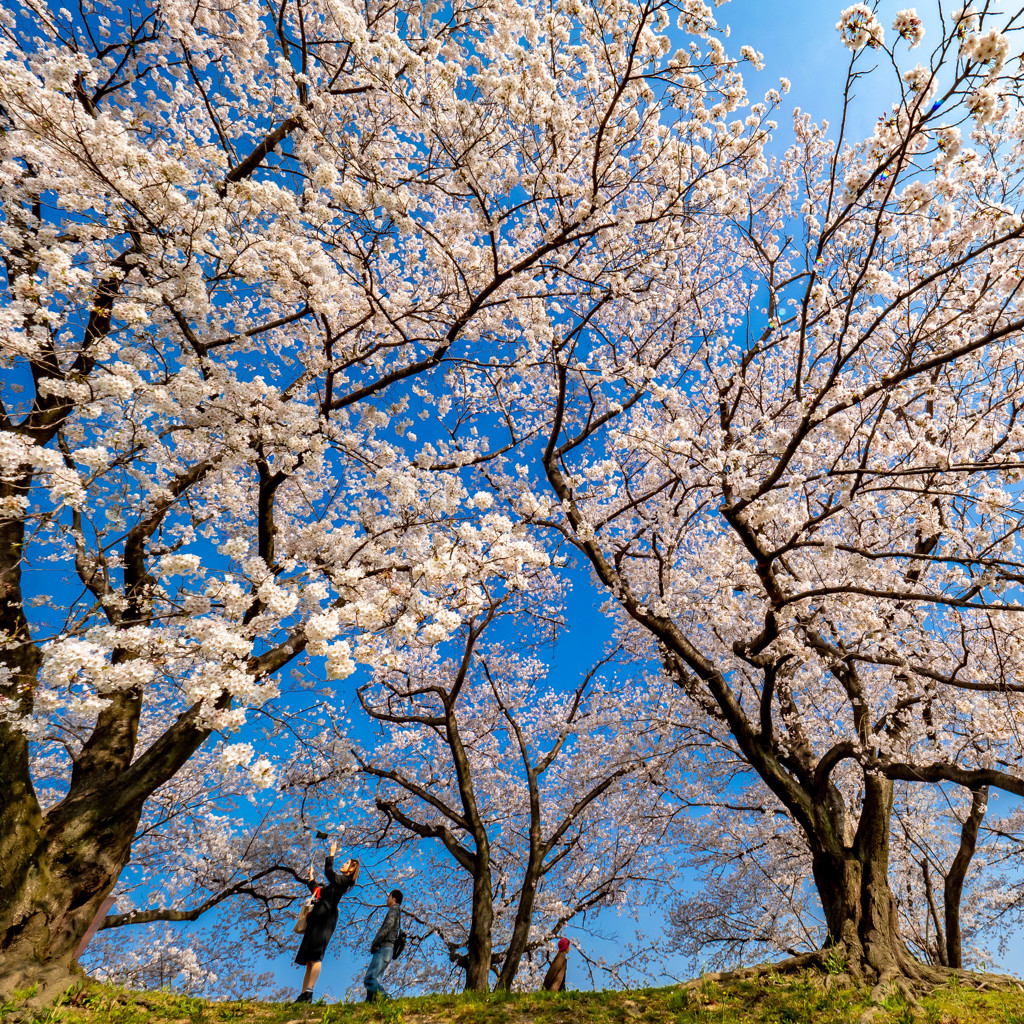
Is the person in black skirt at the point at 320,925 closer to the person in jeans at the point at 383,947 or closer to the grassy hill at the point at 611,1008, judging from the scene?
the person in jeans at the point at 383,947

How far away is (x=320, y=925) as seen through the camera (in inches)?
302

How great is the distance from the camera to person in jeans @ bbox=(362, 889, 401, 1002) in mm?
8043

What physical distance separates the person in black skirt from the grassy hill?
58.5 inches

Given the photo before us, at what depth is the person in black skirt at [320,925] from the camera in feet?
24.2

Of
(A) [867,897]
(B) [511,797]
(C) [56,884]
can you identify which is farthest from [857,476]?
(B) [511,797]

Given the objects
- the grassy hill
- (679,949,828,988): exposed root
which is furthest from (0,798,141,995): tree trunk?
(679,949,828,988): exposed root

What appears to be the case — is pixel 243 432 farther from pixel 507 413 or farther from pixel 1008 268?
pixel 1008 268

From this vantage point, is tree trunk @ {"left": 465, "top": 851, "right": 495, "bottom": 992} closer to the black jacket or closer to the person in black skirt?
the person in black skirt

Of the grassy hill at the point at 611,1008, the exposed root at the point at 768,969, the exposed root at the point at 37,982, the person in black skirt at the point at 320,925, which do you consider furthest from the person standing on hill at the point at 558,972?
the exposed root at the point at 37,982

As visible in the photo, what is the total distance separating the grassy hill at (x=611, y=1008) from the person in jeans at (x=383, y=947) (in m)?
2.44

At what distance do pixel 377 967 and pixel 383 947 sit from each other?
24cm

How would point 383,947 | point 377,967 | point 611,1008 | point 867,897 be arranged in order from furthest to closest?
point 383,947
point 377,967
point 867,897
point 611,1008

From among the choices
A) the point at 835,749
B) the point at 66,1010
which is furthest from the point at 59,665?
the point at 835,749

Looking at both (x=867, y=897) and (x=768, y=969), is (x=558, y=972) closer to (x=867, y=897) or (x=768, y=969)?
(x=768, y=969)
